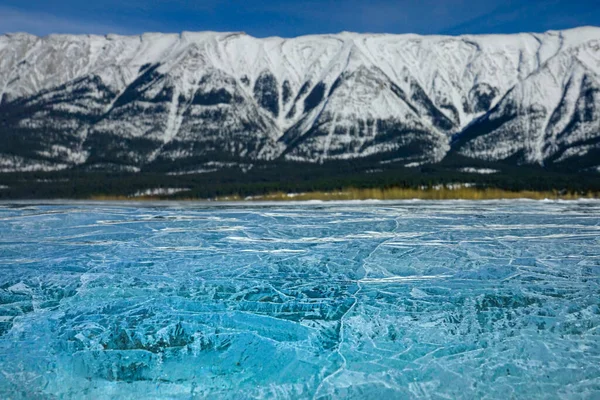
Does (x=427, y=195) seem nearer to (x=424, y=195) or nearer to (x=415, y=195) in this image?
(x=424, y=195)

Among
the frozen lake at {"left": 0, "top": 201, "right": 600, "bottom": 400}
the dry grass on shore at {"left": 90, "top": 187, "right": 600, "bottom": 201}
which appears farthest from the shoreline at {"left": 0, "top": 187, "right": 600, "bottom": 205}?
the frozen lake at {"left": 0, "top": 201, "right": 600, "bottom": 400}

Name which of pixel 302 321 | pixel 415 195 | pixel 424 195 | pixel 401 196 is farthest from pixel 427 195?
pixel 302 321

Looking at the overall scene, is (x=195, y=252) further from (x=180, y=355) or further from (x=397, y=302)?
(x=180, y=355)

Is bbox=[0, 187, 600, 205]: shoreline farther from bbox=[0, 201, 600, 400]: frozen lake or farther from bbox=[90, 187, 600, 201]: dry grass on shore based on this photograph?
bbox=[0, 201, 600, 400]: frozen lake

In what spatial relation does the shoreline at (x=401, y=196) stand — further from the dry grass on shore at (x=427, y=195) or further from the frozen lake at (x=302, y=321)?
the frozen lake at (x=302, y=321)

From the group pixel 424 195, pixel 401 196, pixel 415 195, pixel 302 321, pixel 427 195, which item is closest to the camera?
pixel 302 321

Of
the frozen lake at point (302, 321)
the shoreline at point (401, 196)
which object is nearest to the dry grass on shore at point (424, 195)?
the shoreline at point (401, 196)

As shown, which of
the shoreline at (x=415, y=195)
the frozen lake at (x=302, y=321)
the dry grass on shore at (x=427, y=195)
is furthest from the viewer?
the dry grass on shore at (x=427, y=195)

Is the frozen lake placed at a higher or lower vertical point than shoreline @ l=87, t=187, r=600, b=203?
lower
